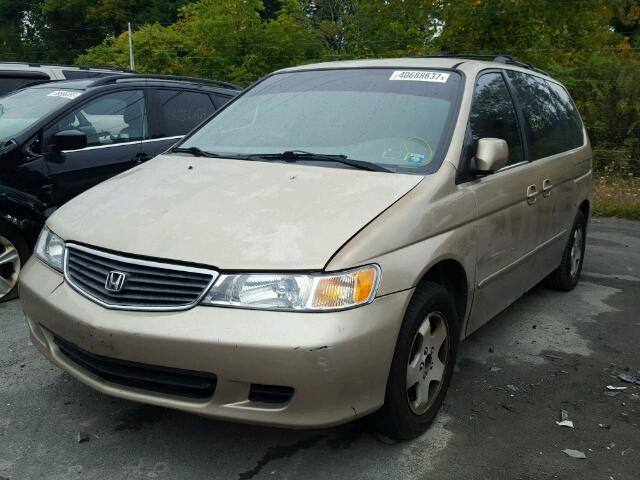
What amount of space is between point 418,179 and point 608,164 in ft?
32.0

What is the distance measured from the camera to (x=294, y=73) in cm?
447

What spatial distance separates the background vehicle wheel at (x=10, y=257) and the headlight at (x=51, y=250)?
1.77 metres

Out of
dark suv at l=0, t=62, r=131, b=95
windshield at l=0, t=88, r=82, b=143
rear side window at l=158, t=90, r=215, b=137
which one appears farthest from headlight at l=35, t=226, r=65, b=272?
dark suv at l=0, t=62, r=131, b=95

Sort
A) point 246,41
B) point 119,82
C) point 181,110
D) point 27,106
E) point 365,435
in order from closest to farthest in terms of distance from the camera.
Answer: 1. point 365,435
2. point 27,106
3. point 119,82
4. point 181,110
5. point 246,41

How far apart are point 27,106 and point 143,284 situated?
375 centimetres

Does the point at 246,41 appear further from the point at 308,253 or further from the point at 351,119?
the point at 308,253

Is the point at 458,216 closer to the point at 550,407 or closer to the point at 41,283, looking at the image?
the point at 550,407

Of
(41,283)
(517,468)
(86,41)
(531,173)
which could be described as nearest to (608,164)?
(531,173)

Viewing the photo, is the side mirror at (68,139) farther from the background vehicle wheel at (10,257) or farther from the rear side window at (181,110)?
the rear side window at (181,110)

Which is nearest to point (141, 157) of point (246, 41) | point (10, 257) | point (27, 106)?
point (27, 106)

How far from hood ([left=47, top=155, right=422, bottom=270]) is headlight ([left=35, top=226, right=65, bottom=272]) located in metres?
0.05

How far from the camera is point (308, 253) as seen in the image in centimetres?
263

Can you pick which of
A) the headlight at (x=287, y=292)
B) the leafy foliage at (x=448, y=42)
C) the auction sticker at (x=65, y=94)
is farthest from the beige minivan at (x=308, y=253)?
the leafy foliage at (x=448, y=42)

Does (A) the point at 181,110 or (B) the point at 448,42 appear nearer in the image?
(A) the point at 181,110
